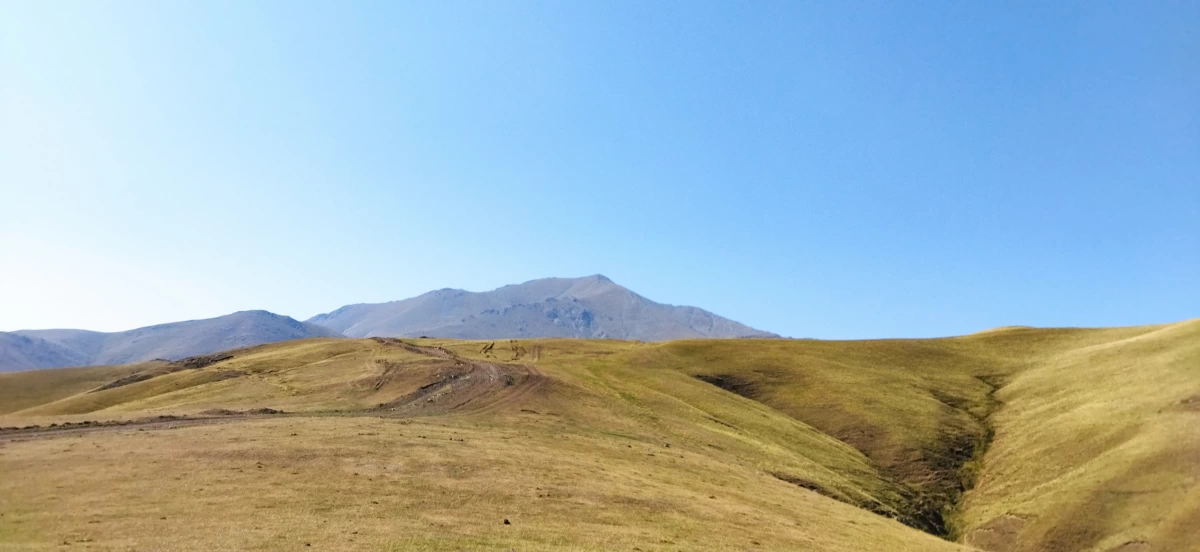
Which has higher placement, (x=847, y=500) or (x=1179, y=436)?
(x=1179, y=436)

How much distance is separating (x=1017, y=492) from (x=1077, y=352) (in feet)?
147

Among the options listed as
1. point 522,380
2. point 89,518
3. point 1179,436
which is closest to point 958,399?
point 1179,436

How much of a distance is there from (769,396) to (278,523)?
2442 inches

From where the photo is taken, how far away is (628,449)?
47.4 metres

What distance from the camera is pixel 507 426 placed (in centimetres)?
5028

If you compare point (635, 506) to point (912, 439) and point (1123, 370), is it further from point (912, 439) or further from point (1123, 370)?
point (1123, 370)

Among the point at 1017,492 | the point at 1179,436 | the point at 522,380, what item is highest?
the point at 522,380

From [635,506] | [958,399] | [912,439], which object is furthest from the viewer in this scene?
[958,399]

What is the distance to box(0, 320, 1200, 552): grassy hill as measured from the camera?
27.7m

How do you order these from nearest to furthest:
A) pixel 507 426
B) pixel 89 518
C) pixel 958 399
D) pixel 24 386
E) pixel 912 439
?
pixel 89 518 < pixel 507 426 < pixel 912 439 < pixel 958 399 < pixel 24 386

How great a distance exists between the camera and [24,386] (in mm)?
83000

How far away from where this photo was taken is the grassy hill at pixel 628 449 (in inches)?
1089

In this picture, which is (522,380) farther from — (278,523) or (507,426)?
(278,523)

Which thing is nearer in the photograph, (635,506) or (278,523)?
(278,523)
